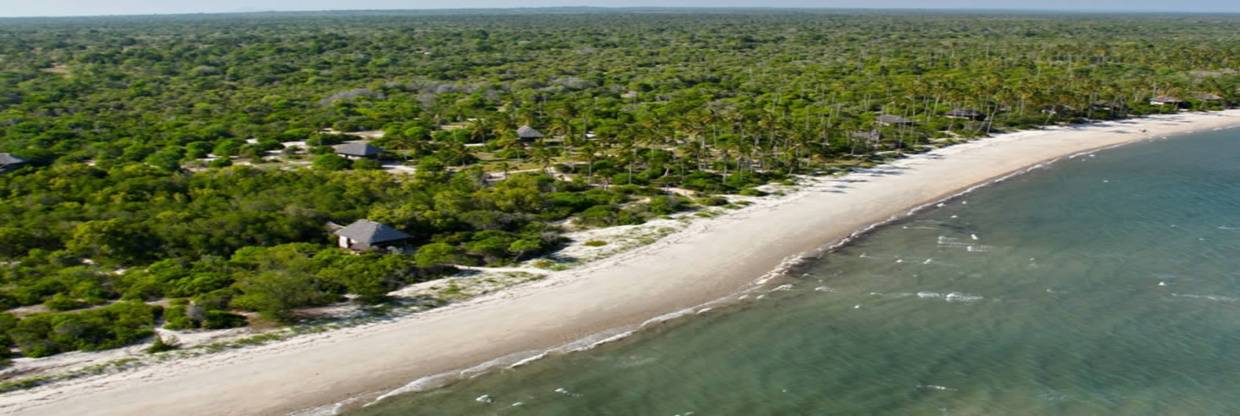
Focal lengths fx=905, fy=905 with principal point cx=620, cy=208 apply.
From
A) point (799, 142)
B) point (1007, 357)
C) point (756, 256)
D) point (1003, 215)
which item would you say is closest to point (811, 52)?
point (799, 142)

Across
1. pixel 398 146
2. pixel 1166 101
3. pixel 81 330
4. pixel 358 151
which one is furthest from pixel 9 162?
pixel 1166 101

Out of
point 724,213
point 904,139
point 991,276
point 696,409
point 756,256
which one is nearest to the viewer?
point 696,409

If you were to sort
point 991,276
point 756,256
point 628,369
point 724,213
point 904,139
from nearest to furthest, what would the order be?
point 628,369
point 991,276
point 756,256
point 724,213
point 904,139

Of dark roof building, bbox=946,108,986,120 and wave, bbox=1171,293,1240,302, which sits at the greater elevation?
dark roof building, bbox=946,108,986,120

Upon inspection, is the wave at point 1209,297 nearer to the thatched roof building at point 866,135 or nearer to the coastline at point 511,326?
the coastline at point 511,326

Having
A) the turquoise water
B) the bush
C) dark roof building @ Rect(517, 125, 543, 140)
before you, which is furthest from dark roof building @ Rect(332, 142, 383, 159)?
the turquoise water

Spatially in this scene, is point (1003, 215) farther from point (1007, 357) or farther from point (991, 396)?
point (991, 396)

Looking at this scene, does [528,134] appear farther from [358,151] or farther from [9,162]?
[9,162]

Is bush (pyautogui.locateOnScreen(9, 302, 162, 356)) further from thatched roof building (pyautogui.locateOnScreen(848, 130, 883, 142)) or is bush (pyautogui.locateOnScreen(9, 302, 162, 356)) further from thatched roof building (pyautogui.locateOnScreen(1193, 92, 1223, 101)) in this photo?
thatched roof building (pyautogui.locateOnScreen(1193, 92, 1223, 101))
